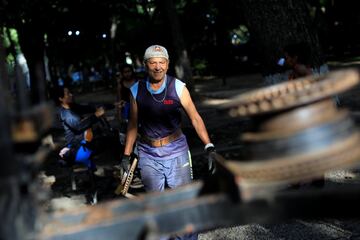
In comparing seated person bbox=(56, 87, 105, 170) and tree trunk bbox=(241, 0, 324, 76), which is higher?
tree trunk bbox=(241, 0, 324, 76)

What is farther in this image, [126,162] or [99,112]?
[99,112]

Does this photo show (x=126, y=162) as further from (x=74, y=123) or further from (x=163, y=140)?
(x=74, y=123)

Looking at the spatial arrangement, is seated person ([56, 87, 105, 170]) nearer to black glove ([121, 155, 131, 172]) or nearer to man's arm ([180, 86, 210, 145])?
black glove ([121, 155, 131, 172])

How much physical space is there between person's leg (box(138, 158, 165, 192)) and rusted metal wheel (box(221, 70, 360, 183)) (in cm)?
288

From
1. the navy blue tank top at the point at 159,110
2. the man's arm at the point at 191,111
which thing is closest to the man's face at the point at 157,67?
the navy blue tank top at the point at 159,110

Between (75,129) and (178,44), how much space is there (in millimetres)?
10464

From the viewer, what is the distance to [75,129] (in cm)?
712

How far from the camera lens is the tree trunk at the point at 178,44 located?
16422 mm

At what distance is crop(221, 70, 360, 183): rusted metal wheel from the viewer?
1654 millimetres

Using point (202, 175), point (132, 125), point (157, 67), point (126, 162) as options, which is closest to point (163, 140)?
point (132, 125)

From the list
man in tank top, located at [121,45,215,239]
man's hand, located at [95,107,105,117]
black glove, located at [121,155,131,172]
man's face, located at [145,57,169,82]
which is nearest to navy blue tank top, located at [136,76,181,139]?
man in tank top, located at [121,45,215,239]

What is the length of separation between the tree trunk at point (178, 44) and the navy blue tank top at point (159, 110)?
12.1 m

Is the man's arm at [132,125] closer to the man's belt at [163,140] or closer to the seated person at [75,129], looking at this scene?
the man's belt at [163,140]

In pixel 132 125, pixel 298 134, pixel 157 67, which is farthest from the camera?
pixel 132 125
